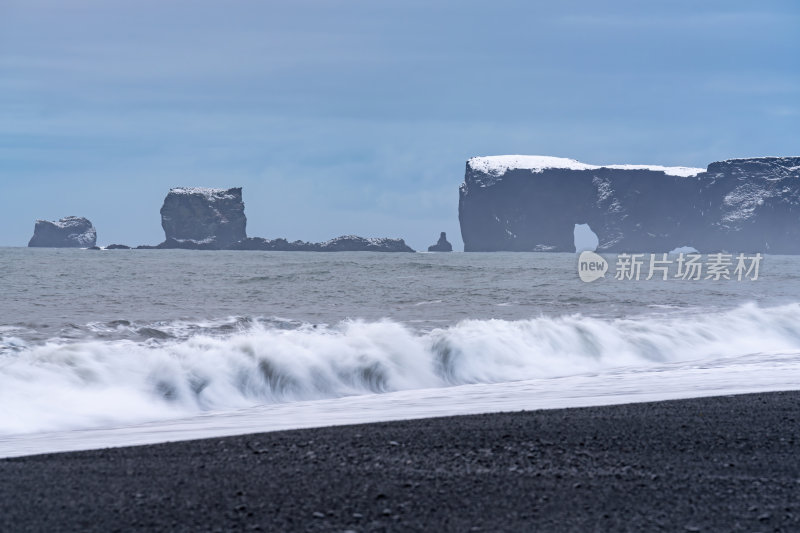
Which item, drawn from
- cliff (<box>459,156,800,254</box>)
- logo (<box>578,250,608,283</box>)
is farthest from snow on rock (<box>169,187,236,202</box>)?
logo (<box>578,250,608,283</box>)

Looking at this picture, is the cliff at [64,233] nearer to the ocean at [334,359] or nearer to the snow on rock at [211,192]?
the snow on rock at [211,192]

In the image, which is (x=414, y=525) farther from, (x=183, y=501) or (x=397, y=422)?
(x=397, y=422)

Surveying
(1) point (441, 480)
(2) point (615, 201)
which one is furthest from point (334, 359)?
(2) point (615, 201)

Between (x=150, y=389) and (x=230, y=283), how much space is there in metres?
21.0

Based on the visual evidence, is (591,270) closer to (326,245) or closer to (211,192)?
(326,245)

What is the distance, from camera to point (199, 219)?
162m

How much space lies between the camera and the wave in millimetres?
9641

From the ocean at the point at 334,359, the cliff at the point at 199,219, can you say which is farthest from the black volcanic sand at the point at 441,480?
the cliff at the point at 199,219

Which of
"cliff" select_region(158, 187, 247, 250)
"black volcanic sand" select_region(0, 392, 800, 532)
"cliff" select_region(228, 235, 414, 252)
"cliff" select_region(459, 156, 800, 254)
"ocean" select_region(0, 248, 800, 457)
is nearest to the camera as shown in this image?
"black volcanic sand" select_region(0, 392, 800, 532)

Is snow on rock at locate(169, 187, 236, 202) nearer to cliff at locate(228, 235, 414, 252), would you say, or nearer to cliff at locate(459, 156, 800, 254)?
cliff at locate(228, 235, 414, 252)

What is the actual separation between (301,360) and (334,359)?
58 centimetres

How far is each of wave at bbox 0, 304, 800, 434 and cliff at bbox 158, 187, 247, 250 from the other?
148 meters

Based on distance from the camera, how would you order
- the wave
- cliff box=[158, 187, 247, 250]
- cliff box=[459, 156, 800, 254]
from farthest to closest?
cliff box=[459, 156, 800, 254]
cliff box=[158, 187, 247, 250]
the wave

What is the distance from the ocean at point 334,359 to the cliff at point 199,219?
13993 centimetres
